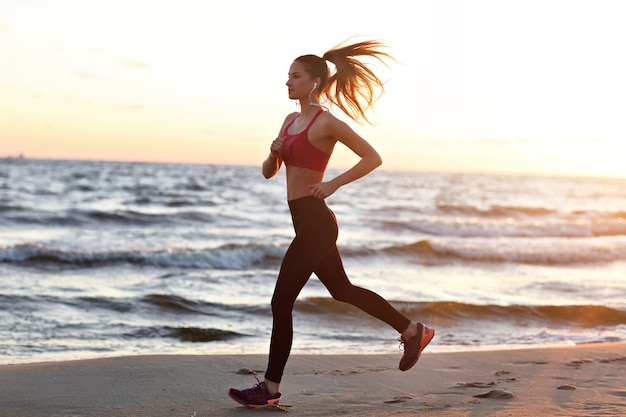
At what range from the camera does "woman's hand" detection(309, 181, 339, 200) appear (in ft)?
14.3

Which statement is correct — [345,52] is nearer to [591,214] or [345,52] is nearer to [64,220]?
[64,220]

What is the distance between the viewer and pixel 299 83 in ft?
15.0

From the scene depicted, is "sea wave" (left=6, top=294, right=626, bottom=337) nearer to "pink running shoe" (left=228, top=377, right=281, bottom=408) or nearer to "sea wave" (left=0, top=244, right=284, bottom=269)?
"sea wave" (left=0, top=244, right=284, bottom=269)

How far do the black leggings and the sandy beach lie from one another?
1.50 feet

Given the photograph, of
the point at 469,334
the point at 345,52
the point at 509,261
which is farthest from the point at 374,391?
the point at 509,261

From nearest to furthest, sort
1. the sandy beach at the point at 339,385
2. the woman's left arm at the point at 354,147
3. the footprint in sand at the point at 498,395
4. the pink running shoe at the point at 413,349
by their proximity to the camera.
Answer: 1. the woman's left arm at the point at 354,147
2. the sandy beach at the point at 339,385
3. the pink running shoe at the point at 413,349
4. the footprint in sand at the point at 498,395

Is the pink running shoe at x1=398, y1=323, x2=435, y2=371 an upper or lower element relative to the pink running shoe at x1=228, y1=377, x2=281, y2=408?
upper

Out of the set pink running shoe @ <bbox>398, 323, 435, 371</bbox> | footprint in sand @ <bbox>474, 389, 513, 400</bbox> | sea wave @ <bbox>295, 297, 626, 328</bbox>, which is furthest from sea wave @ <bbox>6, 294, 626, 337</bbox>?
pink running shoe @ <bbox>398, 323, 435, 371</bbox>

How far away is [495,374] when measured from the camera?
6.01 metres

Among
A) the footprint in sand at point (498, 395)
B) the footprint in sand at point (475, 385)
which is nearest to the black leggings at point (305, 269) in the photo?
the footprint in sand at point (498, 395)

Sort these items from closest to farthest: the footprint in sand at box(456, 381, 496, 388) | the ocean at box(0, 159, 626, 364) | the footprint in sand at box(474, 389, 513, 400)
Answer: the footprint in sand at box(474, 389, 513, 400), the footprint in sand at box(456, 381, 496, 388), the ocean at box(0, 159, 626, 364)

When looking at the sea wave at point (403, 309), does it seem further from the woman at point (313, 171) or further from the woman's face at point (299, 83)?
the woman's face at point (299, 83)

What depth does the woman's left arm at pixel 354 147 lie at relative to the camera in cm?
436

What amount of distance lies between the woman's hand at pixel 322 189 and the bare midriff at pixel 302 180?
0.17ft
